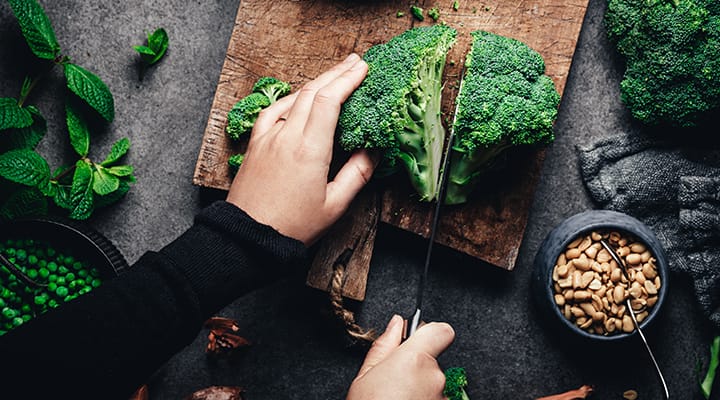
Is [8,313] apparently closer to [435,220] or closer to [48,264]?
[48,264]

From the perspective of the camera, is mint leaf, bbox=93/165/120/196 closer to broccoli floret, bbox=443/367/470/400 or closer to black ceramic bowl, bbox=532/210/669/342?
broccoli floret, bbox=443/367/470/400

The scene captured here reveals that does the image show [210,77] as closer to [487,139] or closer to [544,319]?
[487,139]

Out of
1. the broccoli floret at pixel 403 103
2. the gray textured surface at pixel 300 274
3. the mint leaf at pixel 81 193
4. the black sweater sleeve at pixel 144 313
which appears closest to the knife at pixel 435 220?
the broccoli floret at pixel 403 103

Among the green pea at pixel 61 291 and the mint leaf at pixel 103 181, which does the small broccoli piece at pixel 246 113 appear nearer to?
the mint leaf at pixel 103 181

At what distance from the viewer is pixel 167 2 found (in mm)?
2363

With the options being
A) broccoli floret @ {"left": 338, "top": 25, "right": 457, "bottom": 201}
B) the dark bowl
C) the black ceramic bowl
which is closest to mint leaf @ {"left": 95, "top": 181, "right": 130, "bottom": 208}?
the dark bowl

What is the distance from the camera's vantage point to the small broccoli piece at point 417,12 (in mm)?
2178

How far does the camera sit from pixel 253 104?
2127 millimetres

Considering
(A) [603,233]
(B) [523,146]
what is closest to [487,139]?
(B) [523,146]

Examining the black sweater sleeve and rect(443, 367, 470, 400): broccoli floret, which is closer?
the black sweater sleeve

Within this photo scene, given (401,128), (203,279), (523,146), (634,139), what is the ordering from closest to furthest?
(203,279) < (401,128) < (523,146) < (634,139)

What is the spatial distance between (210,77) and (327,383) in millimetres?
1192

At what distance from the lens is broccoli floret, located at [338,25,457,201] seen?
1.96 meters

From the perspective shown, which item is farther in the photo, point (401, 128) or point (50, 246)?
point (50, 246)
